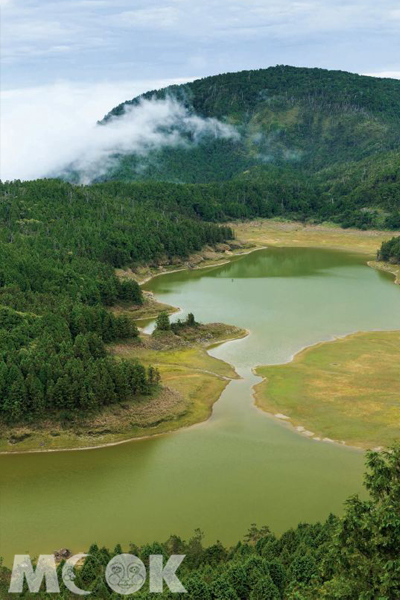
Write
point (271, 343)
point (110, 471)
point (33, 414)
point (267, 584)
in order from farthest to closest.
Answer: point (271, 343) → point (33, 414) → point (110, 471) → point (267, 584)

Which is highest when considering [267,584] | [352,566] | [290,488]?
[352,566]

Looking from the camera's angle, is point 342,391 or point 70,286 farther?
point 70,286

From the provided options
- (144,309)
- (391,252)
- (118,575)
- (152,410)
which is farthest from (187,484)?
(391,252)

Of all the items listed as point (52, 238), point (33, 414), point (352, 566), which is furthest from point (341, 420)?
point (52, 238)

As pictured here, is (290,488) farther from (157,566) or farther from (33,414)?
(33,414)

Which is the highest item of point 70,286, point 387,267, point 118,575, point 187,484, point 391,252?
point 70,286

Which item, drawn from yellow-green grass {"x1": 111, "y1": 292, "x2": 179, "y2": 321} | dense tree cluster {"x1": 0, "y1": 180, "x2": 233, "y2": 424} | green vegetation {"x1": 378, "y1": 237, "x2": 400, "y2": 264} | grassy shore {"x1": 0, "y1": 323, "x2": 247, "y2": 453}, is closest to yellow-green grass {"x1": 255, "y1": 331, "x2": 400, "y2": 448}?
grassy shore {"x1": 0, "y1": 323, "x2": 247, "y2": 453}

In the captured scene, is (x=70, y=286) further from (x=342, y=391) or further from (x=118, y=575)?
(x=118, y=575)
